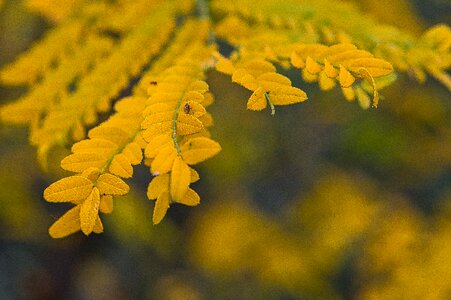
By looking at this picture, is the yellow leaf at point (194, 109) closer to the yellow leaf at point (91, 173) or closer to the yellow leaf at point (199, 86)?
the yellow leaf at point (199, 86)

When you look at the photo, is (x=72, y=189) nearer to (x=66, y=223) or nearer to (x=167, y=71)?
(x=66, y=223)

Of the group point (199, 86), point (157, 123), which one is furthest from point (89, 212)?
point (199, 86)

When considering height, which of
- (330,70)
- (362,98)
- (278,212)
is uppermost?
(330,70)

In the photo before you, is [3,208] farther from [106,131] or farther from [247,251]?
[106,131]

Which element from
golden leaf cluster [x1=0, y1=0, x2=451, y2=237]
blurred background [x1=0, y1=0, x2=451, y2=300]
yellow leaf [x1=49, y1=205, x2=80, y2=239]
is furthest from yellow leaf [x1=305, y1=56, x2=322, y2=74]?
blurred background [x1=0, y1=0, x2=451, y2=300]

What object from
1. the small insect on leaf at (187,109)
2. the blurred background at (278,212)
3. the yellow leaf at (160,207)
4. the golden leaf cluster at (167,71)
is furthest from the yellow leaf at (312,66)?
the blurred background at (278,212)

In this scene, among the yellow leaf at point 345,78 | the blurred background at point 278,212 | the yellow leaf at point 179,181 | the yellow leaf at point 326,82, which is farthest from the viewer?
the blurred background at point 278,212

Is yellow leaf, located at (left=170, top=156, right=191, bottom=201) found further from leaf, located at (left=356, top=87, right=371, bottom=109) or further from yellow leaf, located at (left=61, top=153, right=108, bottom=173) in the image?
leaf, located at (left=356, top=87, right=371, bottom=109)
